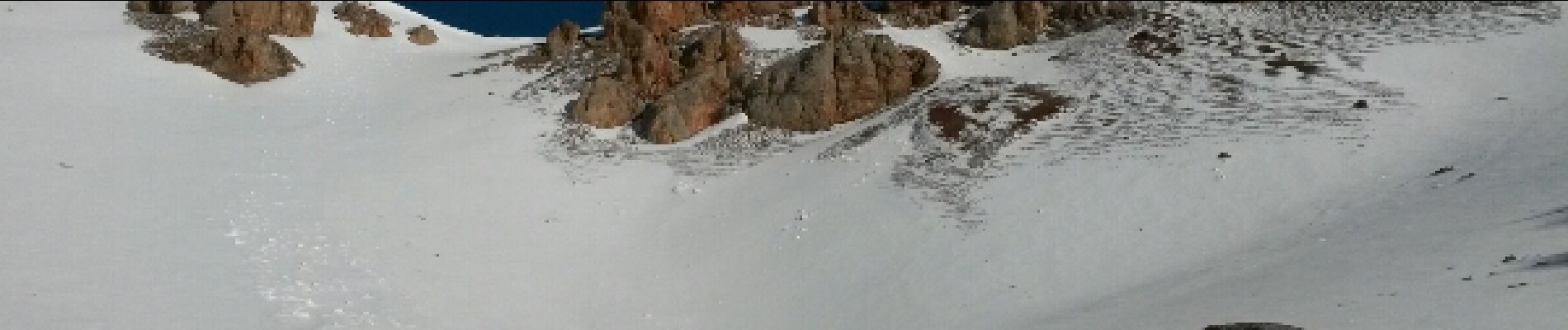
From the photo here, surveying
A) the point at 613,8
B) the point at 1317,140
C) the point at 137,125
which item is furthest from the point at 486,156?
the point at 1317,140

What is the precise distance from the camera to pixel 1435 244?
53.6 feet

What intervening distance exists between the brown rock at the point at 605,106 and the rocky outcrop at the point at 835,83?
12.3 feet

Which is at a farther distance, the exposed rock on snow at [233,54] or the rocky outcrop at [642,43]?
the exposed rock on snow at [233,54]

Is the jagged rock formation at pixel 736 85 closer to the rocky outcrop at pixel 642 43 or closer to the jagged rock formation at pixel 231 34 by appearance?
the rocky outcrop at pixel 642 43

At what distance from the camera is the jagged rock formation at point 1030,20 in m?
36.9

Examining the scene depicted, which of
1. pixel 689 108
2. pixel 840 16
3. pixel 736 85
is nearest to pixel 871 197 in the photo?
pixel 689 108

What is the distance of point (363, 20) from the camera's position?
4512 cm

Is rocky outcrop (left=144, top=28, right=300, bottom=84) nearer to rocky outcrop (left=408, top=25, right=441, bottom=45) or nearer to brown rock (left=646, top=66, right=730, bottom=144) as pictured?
rocky outcrop (left=408, top=25, right=441, bottom=45)

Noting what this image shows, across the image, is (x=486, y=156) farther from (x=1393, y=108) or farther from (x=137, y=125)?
(x=1393, y=108)

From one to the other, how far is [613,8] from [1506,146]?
30248 mm

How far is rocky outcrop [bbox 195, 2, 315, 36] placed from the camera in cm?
4266

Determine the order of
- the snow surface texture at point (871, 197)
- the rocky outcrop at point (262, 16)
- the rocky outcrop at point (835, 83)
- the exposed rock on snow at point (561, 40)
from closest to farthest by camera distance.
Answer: the snow surface texture at point (871, 197)
the rocky outcrop at point (835, 83)
the exposed rock on snow at point (561, 40)
the rocky outcrop at point (262, 16)

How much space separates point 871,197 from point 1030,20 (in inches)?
638

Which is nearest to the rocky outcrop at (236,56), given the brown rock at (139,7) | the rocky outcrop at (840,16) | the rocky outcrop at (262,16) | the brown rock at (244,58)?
the brown rock at (244,58)
